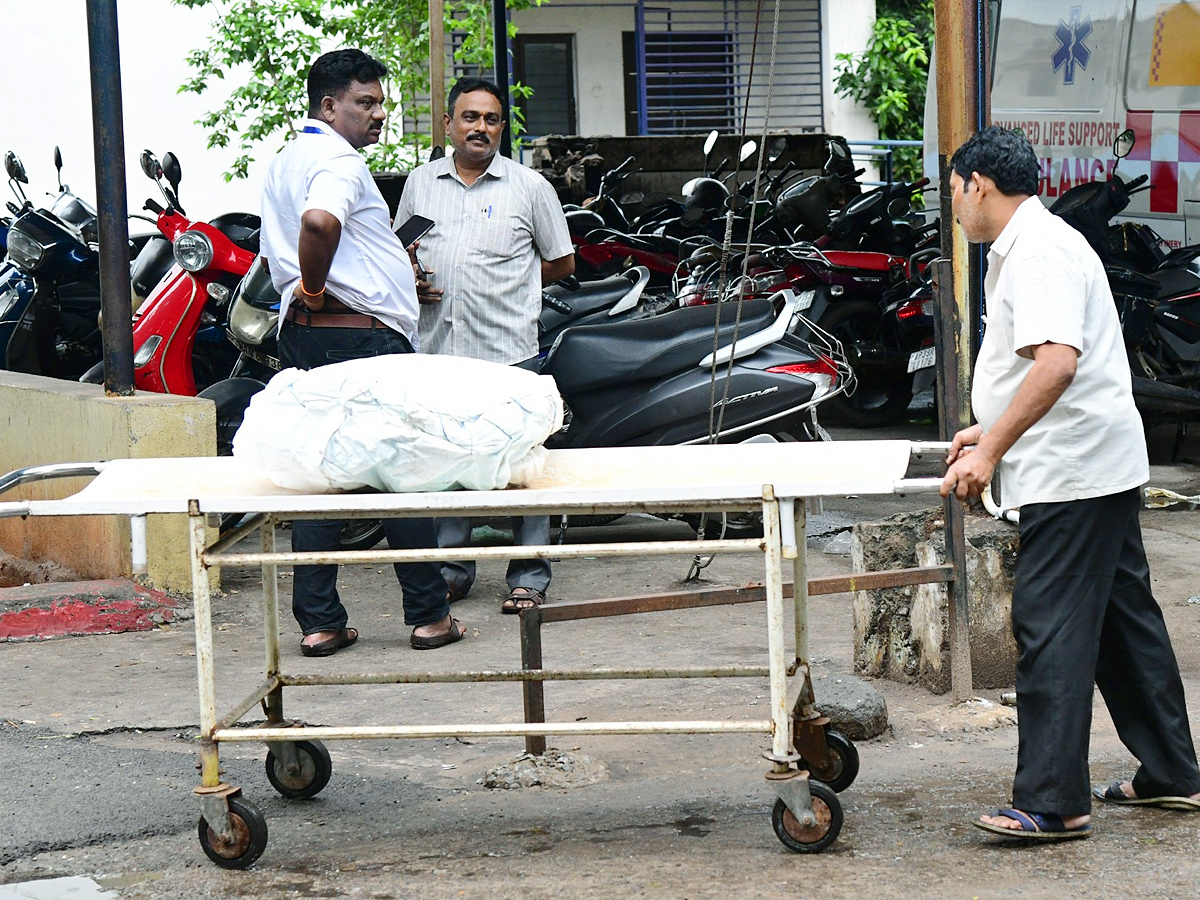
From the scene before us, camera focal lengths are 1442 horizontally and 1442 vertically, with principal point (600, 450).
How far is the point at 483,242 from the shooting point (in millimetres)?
5129

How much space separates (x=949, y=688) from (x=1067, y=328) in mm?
1574

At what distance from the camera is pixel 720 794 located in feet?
11.4

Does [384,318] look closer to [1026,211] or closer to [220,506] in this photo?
[220,506]

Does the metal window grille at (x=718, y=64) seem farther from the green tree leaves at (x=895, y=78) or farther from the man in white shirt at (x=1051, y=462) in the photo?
the man in white shirt at (x=1051, y=462)

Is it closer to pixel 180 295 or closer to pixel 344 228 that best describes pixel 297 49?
pixel 180 295

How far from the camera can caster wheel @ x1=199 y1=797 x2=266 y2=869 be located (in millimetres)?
3043

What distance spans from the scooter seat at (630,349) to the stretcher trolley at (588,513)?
2462 millimetres

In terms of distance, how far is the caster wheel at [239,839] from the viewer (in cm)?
304

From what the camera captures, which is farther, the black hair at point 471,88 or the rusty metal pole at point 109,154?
the rusty metal pole at point 109,154

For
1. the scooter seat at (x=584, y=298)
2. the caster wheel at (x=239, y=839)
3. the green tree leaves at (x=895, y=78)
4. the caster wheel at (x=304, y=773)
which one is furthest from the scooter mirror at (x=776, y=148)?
the caster wheel at (x=239, y=839)

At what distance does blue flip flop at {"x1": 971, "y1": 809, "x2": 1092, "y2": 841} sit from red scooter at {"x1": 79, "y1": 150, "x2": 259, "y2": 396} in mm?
4271

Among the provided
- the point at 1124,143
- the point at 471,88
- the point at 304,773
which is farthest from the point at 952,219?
the point at 1124,143

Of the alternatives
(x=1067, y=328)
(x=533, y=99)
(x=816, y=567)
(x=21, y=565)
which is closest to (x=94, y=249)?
(x=21, y=565)

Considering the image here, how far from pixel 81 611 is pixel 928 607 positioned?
2969 millimetres
